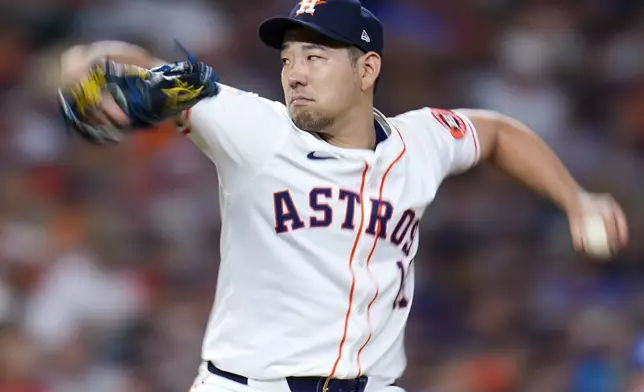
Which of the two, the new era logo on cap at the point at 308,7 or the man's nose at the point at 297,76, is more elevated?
the new era logo on cap at the point at 308,7

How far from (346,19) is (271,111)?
1.20 feet

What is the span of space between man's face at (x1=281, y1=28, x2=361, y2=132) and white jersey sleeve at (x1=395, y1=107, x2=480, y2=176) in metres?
0.34

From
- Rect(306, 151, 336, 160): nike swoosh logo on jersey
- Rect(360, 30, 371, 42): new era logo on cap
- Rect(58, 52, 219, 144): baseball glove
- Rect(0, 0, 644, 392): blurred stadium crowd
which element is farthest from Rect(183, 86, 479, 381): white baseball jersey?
Rect(0, 0, 644, 392): blurred stadium crowd

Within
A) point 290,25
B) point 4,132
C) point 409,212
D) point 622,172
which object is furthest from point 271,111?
point 4,132

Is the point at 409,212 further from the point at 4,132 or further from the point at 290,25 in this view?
the point at 4,132

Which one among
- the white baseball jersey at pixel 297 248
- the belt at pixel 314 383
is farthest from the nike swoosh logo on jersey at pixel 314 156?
the belt at pixel 314 383

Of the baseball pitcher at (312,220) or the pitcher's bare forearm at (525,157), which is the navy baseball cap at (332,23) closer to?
the baseball pitcher at (312,220)

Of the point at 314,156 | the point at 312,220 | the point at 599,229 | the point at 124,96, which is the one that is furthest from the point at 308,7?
the point at 599,229

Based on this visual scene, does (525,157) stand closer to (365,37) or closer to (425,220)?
(365,37)

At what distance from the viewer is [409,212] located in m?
3.33

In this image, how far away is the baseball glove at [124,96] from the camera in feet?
8.96

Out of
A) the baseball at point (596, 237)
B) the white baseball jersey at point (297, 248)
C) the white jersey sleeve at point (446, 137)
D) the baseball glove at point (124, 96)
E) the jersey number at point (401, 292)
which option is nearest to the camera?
the baseball glove at point (124, 96)

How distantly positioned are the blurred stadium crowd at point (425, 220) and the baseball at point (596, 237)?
1.82m

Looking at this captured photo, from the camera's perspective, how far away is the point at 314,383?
10.5 feet
